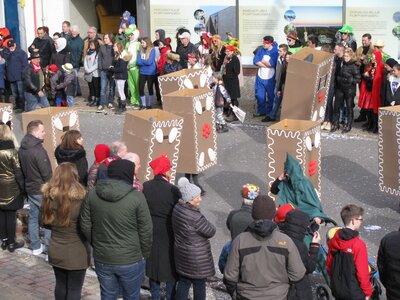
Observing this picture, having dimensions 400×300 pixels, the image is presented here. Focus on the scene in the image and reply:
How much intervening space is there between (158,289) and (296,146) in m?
3.04

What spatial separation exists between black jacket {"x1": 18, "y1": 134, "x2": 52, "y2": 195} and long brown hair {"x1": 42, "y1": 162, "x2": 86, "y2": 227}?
196 centimetres

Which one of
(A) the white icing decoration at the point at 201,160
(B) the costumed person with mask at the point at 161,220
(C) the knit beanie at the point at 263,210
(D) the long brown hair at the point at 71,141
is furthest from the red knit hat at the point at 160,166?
(A) the white icing decoration at the point at 201,160

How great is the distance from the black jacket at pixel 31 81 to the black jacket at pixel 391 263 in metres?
10.1

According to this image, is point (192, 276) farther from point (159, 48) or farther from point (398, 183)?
point (159, 48)

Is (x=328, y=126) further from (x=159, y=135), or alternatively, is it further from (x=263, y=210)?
(x=263, y=210)

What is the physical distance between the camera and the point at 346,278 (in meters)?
7.09

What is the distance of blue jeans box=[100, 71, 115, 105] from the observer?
16.9 meters

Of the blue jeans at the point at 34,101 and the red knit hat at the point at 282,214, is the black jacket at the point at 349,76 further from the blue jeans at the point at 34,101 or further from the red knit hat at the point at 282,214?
the red knit hat at the point at 282,214

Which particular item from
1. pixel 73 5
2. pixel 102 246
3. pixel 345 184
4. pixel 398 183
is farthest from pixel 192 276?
pixel 73 5

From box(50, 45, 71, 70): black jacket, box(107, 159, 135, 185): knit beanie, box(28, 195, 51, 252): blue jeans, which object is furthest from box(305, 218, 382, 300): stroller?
box(50, 45, 71, 70): black jacket

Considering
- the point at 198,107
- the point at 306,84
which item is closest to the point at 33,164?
the point at 198,107

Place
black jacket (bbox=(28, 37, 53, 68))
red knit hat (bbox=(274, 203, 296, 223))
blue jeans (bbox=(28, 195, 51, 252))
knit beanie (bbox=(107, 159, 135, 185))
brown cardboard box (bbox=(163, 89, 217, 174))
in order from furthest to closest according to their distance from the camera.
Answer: black jacket (bbox=(28, 37, 53, 68))
brown cardboard box (bbox=(163, 89, 217, 174))
blue jeans (bbox=(28, 195, 51, 252))
red knit hat (bbox=(274, 203, 296, 223))
knit beanie (bbox=(107, 159, 135, 185))

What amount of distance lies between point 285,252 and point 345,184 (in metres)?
5.93

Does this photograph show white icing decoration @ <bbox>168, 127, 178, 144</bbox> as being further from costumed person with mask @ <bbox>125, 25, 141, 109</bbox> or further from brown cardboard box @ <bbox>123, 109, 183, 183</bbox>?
costumed person with mask @ <bbox>125, 25, 141, 109</bbox>
